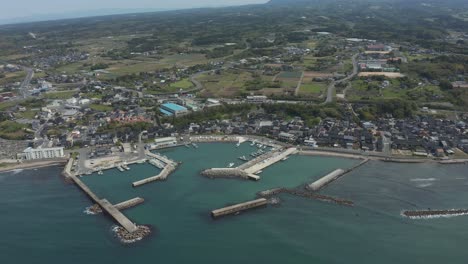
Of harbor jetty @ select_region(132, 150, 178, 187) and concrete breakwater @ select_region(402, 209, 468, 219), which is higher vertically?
harbor jetty @ select_region(132, 150, 178, 187)

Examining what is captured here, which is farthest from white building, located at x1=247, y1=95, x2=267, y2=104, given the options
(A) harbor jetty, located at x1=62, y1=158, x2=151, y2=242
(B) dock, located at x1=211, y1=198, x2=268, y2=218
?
(A) harbor jetty, located at x1=62, y1=158, x2=151, y2=242

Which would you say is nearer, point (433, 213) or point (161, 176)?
point (433, 213)

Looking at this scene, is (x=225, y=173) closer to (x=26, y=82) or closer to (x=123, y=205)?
(x=123, y=205)

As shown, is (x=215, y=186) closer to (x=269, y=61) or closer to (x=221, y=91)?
(x=221, y=91)

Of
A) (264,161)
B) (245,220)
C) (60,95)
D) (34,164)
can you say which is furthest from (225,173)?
(60,95)

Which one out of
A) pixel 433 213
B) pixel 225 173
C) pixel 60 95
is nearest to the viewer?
pixel 433 213

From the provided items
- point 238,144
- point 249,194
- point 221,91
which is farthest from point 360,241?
point 221,91

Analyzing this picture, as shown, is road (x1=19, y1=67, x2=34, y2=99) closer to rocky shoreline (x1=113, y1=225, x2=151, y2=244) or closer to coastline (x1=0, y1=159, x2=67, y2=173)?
coastline (x1=0, y1=159, x2=67, y2=173)
